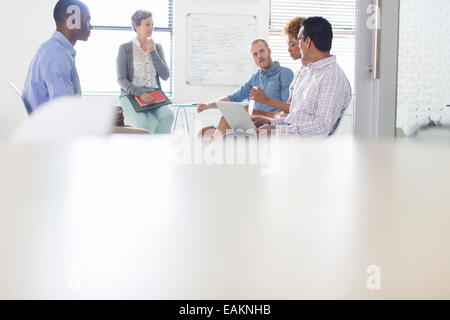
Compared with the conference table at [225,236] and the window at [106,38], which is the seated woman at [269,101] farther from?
the window at [106,38]

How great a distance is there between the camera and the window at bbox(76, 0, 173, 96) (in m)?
4.41

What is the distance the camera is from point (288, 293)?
7 centimetres

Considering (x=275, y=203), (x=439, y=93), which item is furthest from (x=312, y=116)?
(x=275, y=203)

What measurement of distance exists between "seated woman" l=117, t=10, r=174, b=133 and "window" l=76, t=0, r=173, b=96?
5.54 ft

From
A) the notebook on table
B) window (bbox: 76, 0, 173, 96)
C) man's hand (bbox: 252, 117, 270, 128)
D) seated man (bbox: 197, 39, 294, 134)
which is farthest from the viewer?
window (bbox: 76, 0, 173, 96)

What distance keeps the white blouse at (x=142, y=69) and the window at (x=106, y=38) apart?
1.84 m

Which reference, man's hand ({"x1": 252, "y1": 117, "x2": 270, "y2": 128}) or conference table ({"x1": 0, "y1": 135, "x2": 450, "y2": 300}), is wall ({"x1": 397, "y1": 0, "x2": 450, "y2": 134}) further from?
conference table ({"x1": 0, "y1": 135, "x2": 450, "y2": 300})

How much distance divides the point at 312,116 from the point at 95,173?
150 cm

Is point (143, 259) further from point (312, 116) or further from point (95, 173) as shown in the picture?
point (312, 116)

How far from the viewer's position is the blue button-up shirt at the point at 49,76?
65.8 inches

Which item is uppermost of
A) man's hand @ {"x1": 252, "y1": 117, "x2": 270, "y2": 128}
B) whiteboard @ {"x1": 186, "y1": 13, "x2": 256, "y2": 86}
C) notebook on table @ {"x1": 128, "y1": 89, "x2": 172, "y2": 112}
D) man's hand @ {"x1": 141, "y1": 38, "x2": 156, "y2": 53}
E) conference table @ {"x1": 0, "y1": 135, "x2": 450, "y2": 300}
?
whiteboard @ {"x1": 186, "y1": 13, "x2": 256, "y2": 86}

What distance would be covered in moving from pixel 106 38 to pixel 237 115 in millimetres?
3188

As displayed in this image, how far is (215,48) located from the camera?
177 inches

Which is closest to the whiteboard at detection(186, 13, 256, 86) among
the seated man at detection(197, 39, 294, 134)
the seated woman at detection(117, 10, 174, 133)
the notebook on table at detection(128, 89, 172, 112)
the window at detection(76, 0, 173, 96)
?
the window at detection(76, 0, 173, 96)
